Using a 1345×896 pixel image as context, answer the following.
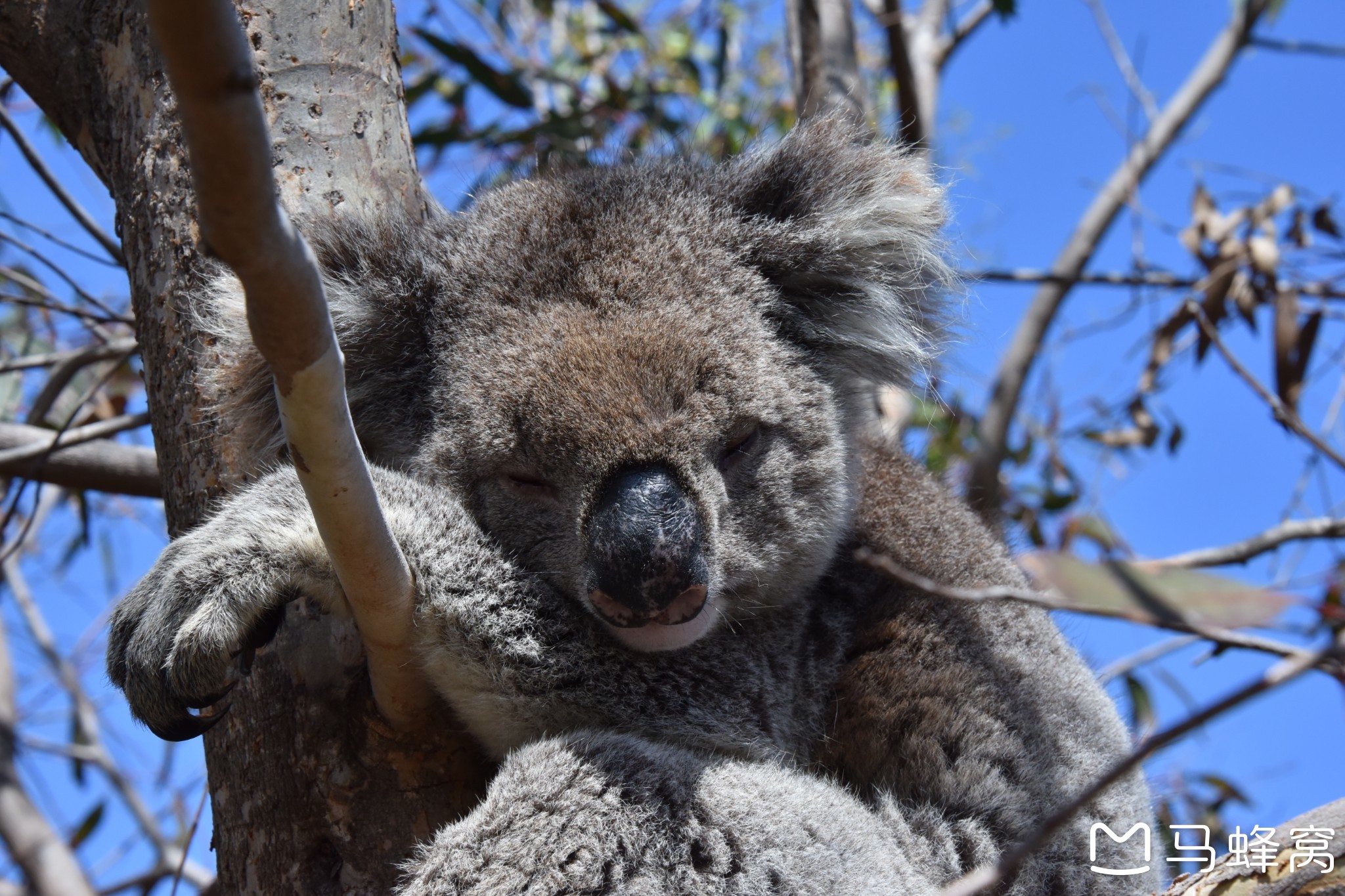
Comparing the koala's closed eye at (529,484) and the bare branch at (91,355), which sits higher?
the bare branch at (91,355)

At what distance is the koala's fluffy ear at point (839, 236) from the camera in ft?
7.50

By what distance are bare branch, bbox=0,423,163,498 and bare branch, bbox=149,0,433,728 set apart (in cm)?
164

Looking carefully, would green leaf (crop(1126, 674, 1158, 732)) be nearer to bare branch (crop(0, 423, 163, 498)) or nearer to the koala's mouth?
the koala's mouth

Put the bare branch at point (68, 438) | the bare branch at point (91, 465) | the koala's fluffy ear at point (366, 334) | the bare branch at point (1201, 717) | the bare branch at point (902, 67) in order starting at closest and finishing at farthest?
the bare branch at point (1201, 717), the koala's fluffy ear at point (366, 334), the bare branch at point (68, 438), the bare branch at point (91, 465), the bare branch at point (902, 67)

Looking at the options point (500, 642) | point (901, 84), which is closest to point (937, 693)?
point (500, 642)

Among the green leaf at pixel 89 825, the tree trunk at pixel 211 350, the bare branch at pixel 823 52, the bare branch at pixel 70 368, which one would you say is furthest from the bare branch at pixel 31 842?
the bare branch at pixel 823 52

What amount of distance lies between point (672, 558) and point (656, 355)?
1.33ft

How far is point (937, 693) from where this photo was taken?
7.56ft

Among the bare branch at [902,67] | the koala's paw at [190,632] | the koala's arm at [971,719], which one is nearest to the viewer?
the koala's paw at [190,632]

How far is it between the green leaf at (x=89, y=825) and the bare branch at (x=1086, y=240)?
395cm

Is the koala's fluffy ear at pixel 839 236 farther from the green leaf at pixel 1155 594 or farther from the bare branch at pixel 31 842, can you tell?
the bare branch at pixel 31 842

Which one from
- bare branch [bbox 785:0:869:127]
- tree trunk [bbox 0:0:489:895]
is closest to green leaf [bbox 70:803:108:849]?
tree trunk [bbox 0:0:489:895]

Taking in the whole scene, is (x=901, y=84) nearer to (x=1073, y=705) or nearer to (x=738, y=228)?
(x=738, y=228)

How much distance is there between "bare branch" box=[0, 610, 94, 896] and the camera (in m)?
3.78
